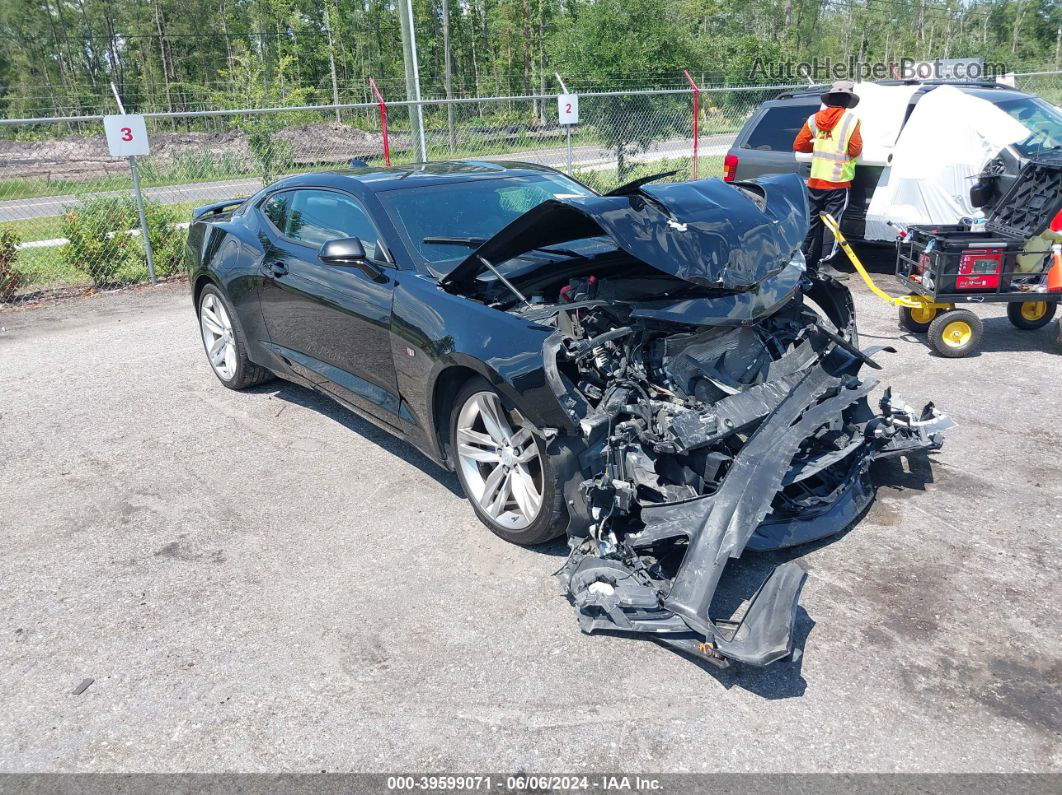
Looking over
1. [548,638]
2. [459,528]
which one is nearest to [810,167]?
[459,528]

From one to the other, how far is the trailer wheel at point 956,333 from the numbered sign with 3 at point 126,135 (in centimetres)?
843

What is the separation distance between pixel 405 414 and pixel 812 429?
2.03m

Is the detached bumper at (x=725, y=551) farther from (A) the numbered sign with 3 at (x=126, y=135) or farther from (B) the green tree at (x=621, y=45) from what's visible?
(B) the green tree at (x=621, y=45)

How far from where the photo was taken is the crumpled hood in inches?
154

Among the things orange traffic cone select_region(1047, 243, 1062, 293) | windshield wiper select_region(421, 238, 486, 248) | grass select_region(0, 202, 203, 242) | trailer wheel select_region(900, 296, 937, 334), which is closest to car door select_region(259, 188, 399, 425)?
windshield wiper select_region(421, 238, 486, 248)

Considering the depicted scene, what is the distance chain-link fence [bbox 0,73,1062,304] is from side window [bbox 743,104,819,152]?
4.82ft

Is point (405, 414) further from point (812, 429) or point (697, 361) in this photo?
point (812, 429)

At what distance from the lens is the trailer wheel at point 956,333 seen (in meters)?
6.68

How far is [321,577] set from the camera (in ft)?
13.0

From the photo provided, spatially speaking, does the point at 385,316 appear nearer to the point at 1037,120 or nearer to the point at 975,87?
the point at 1037,120

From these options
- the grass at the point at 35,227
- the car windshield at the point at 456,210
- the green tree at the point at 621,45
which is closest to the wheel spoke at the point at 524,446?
the car windshield at the point at 456,210

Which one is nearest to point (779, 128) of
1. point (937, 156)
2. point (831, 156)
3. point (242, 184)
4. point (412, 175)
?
point (831, 156)

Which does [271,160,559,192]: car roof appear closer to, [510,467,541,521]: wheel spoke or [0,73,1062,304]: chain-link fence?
[510,467,541,521]: wheel spoke

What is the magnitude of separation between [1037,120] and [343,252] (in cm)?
761
